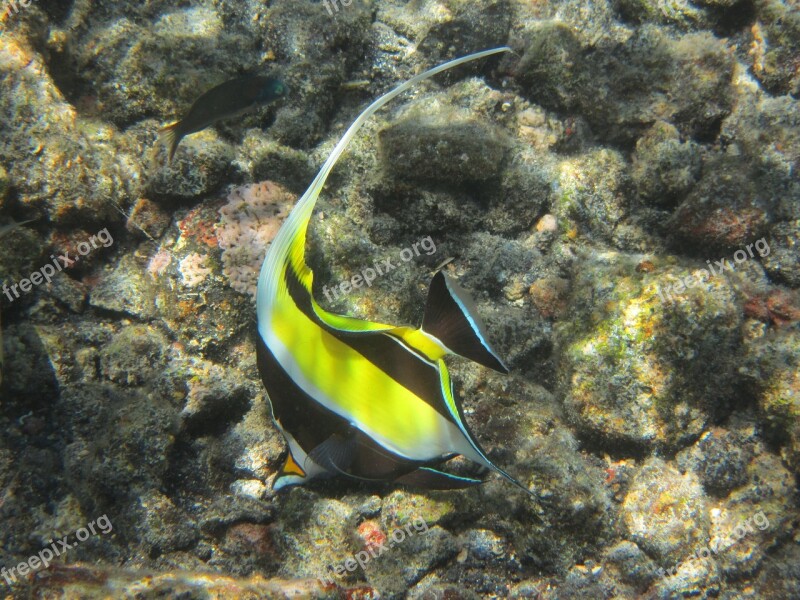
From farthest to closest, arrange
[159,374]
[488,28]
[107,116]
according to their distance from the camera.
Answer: [488,28], [107,116], [159,374]

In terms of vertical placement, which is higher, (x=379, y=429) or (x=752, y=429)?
(x=379, y=429)

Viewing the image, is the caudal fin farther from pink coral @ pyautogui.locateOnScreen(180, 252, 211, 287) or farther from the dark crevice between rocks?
the dark crevice between rocks

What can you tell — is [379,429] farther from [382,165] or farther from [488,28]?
[488,28]

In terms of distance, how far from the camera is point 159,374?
278cm

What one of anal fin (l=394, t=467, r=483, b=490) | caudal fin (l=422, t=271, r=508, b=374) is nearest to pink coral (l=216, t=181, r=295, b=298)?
anal fin (l=394, t=467, r=483, b=490)

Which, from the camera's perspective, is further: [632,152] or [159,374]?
[632,152]

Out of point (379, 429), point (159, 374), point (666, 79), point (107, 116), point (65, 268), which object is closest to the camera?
point (379, 429)

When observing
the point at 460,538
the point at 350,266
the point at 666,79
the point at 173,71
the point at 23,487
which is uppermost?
the point at 173,71

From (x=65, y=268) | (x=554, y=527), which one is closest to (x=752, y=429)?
(x=554, y=527)

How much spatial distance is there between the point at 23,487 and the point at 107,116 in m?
2.73
